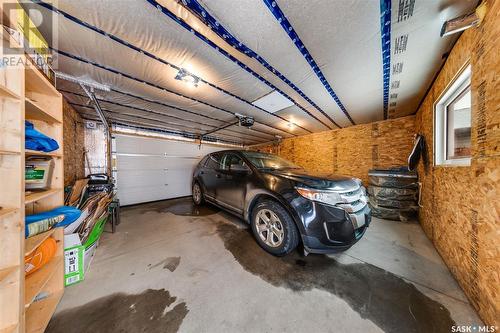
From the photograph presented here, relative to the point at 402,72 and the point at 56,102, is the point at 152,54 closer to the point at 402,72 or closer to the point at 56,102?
the point at 56,102

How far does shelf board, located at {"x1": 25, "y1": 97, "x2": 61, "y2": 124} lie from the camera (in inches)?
50.1

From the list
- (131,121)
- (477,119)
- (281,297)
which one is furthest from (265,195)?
(131,121)

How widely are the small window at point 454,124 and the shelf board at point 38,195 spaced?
4435 millimetres

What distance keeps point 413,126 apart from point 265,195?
4.89 metres

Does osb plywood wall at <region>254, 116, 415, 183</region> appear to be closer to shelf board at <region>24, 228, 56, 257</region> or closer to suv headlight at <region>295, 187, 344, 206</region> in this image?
suv headlight at <region>295, 187, 344, 206</region>

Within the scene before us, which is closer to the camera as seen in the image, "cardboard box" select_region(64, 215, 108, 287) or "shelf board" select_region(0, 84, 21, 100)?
"shelf board" select_region(0, 84, 21, 100)

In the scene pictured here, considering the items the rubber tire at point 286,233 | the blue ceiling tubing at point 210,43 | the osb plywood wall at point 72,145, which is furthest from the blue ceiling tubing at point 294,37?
the osb plywood wall at point 72,145

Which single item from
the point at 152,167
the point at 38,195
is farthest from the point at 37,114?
the point at 152,167

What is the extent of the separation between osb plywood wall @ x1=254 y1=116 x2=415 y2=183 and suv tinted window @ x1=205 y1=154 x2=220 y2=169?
11.5 feet

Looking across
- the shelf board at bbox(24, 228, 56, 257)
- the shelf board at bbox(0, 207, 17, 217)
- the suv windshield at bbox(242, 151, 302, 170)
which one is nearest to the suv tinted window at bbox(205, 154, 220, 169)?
the suv windshield at bbox(242, 151, 302, 170)

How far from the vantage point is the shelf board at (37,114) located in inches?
50.1

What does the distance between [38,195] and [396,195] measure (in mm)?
5676

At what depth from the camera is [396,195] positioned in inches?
137

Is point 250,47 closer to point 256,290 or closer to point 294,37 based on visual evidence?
point 294,37
